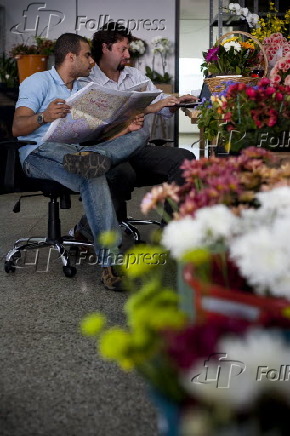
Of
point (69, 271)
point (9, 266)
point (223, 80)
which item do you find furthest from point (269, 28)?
point (9, 266)

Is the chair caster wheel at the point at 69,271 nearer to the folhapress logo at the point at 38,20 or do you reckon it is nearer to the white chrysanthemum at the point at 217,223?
the white chrysanthemum at the point at 217,223

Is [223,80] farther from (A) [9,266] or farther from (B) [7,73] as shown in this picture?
(B) [7,73]

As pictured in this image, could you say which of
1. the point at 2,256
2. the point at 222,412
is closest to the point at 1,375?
the point at 222,412

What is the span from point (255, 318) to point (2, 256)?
2905mm

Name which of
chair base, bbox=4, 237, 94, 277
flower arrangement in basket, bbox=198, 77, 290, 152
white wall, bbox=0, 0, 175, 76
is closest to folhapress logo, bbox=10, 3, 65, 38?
white wall, bbox=0, 0, 175, 76

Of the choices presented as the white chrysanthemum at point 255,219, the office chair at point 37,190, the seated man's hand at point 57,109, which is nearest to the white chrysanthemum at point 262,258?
the white chrysanthemum at point 255,219

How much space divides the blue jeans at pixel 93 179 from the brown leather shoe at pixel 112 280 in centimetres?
10

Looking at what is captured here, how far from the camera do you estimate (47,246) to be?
344 centimetres

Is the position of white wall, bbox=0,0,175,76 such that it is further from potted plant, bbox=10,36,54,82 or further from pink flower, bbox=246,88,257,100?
pink flower, bbox=246,88,257,100

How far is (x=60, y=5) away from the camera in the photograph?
8.09 m

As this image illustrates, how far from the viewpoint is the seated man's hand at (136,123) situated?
3.32 metres

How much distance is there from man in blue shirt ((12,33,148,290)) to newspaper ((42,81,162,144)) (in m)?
0.05

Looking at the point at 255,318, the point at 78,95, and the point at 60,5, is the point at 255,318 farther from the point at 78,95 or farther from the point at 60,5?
the point at 60,5

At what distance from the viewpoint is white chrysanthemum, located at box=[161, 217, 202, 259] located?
1090 mm
